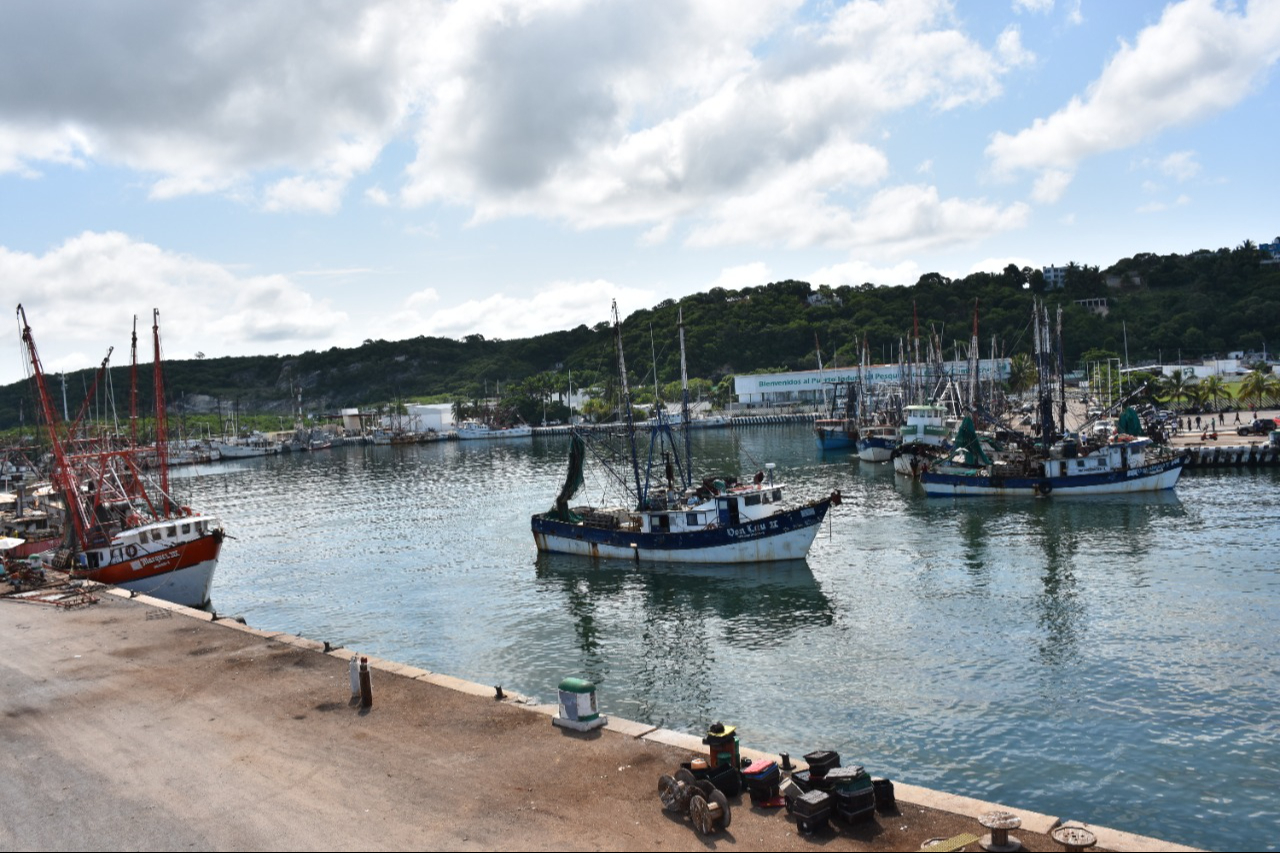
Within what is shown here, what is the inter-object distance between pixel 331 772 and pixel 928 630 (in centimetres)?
2279

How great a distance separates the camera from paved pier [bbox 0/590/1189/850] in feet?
50.0

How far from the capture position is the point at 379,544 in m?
61.4

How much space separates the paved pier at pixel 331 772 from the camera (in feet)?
50.0

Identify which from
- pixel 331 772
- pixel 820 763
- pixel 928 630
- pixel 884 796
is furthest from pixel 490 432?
pixel 884 796

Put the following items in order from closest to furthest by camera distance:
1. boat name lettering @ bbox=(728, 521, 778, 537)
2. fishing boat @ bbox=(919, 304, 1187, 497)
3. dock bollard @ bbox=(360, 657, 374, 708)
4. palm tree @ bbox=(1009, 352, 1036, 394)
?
dock bollard @ bbox=(360, 657, 374, 708) → boat name lettering @ bbox=(728, 521, 778, 537) → fishing boat @ bbox=(919, 304, 1187, 497) → palm tree @ bbox=(1009, 352, 1036, 394)

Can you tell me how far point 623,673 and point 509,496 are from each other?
54037 mm

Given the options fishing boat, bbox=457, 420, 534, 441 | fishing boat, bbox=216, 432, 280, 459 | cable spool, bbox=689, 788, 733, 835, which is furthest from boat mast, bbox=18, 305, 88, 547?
fishing boat, bbox=457, 420, 534, 441

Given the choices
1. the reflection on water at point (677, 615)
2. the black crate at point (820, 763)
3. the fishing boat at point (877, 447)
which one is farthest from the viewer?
the fishing boat at point (877, 447)

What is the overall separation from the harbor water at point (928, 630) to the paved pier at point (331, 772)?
5.01 meters

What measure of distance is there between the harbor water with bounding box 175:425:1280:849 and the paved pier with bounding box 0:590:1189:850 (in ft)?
16.4

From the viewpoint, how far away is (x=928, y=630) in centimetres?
3403

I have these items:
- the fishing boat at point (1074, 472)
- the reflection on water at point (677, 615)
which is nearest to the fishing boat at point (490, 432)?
the fishing boat at point (1074, 472)

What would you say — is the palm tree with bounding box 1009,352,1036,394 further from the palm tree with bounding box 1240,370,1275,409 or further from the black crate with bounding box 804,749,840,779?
the black crate with bounding box 804,749,840,779

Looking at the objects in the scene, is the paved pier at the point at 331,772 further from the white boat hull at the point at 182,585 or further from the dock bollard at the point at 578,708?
the white boat hull at the point at 182,585
